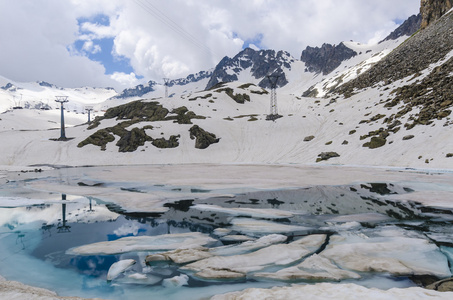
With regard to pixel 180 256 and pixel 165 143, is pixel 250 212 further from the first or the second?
pixel 165 143

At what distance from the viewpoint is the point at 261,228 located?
694cm

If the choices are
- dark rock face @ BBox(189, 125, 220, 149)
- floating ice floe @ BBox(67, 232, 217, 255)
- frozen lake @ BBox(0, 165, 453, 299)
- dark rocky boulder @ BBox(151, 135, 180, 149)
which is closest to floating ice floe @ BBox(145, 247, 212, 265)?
frozen lake @ BBox(0, 165, 453, 299)

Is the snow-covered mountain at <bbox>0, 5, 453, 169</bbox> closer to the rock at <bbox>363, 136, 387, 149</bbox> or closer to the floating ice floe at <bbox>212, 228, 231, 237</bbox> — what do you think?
the rock at <bbox>363, 136, 387, 149</bbox>

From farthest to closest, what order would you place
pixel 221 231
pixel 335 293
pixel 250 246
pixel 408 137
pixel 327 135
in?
1. pixel 327 135
2. pixel 408 137
3. pixel 221 231
4. pixel 250 246
5. pixel 335 293

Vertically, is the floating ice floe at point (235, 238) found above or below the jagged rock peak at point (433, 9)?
below

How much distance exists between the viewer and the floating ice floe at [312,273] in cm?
416

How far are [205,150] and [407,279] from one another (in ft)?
128

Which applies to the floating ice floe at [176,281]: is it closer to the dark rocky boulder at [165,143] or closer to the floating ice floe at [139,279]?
the floating ice floe at [139,279]

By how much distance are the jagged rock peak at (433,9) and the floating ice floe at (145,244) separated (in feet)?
342

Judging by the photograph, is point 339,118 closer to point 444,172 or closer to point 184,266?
point 444,172

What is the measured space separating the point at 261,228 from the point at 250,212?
5.71 ft

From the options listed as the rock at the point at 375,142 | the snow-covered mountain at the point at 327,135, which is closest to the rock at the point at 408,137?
the snow-covered mountain at the point at 327,135

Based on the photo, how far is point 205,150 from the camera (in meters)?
42.4

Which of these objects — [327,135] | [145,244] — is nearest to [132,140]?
[327,135]
